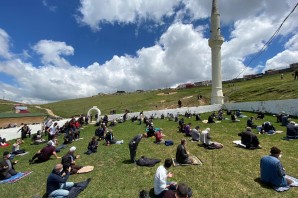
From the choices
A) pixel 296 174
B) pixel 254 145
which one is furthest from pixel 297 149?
pixel 296 174

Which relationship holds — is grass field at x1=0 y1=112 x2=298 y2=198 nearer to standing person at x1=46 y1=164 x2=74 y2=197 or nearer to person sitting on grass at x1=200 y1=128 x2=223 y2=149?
person sitting on grass at x1=200 y1=128 x2=223 y2=149

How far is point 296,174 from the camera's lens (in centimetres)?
1149

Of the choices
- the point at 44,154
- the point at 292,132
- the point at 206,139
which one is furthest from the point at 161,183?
the point at 292,132

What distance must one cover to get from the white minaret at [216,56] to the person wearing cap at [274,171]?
131ft

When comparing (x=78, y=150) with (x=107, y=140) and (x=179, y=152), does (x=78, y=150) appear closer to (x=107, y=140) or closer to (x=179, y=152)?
(x=107, y=140)

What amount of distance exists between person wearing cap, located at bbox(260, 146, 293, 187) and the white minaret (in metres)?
39.9

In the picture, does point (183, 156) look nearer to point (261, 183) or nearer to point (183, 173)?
point (183, 173)

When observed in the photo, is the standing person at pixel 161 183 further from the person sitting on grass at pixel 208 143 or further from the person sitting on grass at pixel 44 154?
the person sitting on grass at pixel 44 154

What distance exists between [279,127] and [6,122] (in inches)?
2041

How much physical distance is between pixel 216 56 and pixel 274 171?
42.6 metres

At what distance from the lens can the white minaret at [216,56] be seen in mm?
49438

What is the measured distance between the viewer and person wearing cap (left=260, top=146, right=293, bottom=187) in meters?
10.0

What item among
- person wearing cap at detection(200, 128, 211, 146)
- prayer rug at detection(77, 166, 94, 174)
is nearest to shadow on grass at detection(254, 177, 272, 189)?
person wearing cap at detection(200, 128, 211, 146)

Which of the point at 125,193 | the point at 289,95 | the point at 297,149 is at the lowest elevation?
the point at 125,193
